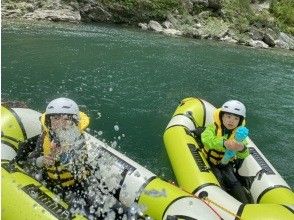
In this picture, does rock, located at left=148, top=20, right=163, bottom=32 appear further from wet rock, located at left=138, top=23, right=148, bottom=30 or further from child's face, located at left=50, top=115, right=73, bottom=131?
child's face, located at left=50, top=115, right=73, bottom=131

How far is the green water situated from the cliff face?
2676 mm

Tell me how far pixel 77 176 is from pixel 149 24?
21.9 m

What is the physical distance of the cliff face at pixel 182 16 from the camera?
2378cm

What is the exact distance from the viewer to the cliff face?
23.8 m

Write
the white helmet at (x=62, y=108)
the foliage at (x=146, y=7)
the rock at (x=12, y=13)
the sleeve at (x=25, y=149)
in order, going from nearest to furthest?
the white helmet at (x=62, y=108)
the sleeve at (x=25, y=149)
the rock at (x=12, y=13)
the foliage at (x=146, y=7)

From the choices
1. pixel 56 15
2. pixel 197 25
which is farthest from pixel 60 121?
pixel 197 25

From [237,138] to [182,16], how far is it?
2329 centimetres

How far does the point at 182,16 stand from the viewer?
27.9 metres

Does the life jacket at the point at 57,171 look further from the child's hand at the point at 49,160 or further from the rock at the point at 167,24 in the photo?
the rock at the point at 167,24

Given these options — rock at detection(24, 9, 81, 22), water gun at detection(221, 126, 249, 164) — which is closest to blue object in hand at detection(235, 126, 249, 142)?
water gun at detection(221, 126, 249, 164)

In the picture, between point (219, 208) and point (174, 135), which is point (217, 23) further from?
point (219, 208)

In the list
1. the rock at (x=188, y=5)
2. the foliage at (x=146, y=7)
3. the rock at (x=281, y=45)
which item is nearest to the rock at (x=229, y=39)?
the rock at (x=281, y=45)

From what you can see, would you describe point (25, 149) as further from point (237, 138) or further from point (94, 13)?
point (94, 13)

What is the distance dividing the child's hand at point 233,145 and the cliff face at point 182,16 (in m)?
18.6
